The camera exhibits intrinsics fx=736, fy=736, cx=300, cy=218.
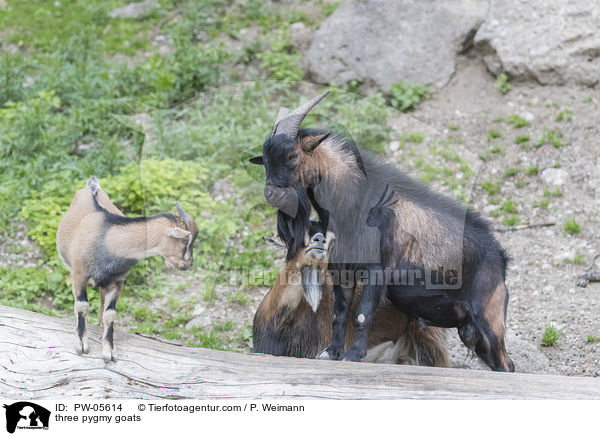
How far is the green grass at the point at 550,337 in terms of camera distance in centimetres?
604

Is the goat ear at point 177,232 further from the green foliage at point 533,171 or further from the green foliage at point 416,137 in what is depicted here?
the green foliage at point 533,171

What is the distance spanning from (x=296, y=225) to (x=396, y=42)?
6.14 meters

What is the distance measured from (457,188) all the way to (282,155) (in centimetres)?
181

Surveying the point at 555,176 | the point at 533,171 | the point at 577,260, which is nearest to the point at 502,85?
the point at 533,171

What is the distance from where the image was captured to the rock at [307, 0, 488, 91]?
10.0m

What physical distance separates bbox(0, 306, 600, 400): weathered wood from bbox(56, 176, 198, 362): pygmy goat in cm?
22

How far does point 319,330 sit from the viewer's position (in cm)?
534

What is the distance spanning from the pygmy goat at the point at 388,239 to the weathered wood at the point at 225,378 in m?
0.27

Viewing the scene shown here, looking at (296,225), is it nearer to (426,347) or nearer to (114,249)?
(114,249)

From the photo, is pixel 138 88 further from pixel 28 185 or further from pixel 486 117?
pixel 486 117

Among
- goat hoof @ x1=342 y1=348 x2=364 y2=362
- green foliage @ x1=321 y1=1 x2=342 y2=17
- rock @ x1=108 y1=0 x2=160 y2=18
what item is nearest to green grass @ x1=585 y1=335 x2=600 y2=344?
goat hoof @ x1=342 y1=348 x2=364 y2=362

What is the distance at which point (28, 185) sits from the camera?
27.4 ft

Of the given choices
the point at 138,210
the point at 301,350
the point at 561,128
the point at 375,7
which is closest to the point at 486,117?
the point at 561,128
